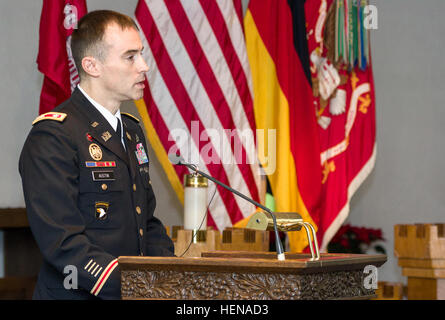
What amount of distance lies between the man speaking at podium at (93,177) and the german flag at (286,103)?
5.84 feet

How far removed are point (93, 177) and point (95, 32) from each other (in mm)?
427

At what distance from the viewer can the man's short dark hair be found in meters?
1.96

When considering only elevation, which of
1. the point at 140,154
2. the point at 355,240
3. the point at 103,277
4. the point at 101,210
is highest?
the point at 140,154

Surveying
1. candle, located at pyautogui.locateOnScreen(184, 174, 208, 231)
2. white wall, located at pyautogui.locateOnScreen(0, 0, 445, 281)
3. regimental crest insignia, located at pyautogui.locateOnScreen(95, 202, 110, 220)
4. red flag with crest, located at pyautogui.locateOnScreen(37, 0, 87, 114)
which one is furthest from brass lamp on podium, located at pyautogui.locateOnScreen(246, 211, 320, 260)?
white wall, located at pyautogui.locateOnScreen(0, 0, 445, 281)

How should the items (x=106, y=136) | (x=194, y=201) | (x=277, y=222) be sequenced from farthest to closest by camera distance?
(x=194, y=201)
(x=106, y=136)
(x=277, y=222)

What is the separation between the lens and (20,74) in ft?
10.3

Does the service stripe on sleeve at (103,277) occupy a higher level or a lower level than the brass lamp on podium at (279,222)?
lower

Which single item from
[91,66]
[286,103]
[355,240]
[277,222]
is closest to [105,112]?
[91,66]

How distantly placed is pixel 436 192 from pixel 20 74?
3257 millimetres

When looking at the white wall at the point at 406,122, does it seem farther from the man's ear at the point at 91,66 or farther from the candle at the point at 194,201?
the man's ear at the point at 91,66

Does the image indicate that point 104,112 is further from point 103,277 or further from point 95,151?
point 103,277

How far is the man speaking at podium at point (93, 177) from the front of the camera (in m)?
1.66

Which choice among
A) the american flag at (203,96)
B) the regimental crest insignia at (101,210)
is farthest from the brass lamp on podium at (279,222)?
the american flag at (203,96)

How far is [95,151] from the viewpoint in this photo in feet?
6.12
